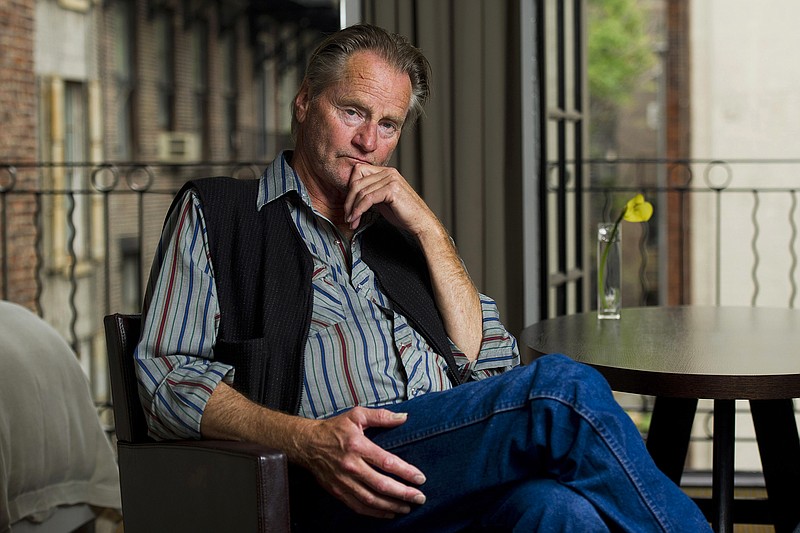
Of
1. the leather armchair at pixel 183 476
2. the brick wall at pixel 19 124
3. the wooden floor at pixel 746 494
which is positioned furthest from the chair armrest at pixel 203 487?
the brick wall at pixel 19 124

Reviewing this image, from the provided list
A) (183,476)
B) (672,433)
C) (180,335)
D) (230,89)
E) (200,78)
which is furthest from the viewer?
(230,89)

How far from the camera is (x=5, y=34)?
7828mm

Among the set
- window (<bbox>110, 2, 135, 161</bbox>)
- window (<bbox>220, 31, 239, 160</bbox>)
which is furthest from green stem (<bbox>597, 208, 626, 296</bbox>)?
window (<bbox>220, 31, 239, 160</bbox>)

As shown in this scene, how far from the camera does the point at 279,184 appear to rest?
1.67 meters

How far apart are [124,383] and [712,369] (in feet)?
3.13

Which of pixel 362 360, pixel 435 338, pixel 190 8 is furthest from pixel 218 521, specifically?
pixel 190 8

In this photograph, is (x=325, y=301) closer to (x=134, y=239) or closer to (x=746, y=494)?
(x=746, y=494)

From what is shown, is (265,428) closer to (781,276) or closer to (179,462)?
(179,462)

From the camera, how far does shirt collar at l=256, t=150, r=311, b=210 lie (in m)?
1.65

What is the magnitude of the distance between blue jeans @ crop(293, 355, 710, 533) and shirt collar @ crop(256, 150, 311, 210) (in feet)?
1.54

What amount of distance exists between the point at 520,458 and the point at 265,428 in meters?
0.36

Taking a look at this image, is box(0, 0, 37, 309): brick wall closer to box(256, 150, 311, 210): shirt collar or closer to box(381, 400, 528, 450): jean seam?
box(256, 150, 311, 210): shirt collar

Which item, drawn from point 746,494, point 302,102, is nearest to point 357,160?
point 302,102

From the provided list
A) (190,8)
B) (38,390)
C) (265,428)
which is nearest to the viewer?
(265,428)
